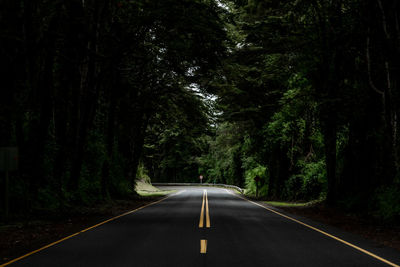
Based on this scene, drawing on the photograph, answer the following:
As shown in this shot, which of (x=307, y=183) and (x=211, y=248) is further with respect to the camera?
(x=307, y=183)

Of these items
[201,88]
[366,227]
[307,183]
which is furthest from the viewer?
[307,183]

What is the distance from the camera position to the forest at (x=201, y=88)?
1555 centimetres

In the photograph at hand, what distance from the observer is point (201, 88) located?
94.7ft

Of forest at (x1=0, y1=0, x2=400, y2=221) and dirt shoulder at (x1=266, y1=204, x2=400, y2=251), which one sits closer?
dirt shoulder at (x1=266, y1=204, x2=400, y2=251)

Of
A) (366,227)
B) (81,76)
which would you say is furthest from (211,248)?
(81,76)

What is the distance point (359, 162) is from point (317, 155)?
9421 mm

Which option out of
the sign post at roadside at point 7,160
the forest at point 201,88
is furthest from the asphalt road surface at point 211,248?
the forest at point 201,88

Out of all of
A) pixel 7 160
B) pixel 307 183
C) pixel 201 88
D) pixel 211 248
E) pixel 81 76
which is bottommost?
pixel 211 248

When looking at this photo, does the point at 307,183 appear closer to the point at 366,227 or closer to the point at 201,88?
the point at 201,88

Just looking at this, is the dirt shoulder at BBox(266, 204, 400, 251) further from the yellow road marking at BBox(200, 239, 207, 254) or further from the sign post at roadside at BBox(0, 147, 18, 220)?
the sign post at roadside at BBox(0, 147, 18, 220)

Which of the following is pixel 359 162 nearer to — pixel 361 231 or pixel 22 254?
pixel 361 231

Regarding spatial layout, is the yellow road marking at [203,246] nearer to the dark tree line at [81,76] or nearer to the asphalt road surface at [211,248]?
the asphalt road surface at [211,248]

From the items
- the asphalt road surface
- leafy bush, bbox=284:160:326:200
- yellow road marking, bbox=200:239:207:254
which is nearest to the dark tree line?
the asphalt road surface

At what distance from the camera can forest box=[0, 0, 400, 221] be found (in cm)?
1555
